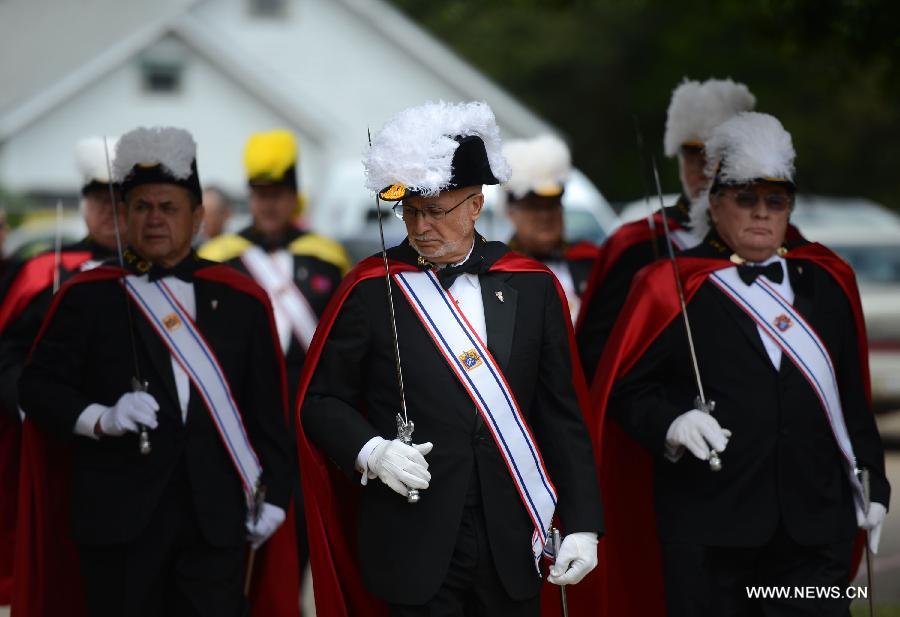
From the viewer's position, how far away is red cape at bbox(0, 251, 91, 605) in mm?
6559

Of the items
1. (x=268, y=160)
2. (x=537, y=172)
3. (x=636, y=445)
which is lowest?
(x=636, y=445)

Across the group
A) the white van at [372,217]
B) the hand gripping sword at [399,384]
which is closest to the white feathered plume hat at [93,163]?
the hand gripping sword at [399,384]

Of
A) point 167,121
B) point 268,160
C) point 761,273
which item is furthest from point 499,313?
point 167,121

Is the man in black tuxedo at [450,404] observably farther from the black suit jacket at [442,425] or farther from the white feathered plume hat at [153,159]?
the white feathered plume hat at [153,159]

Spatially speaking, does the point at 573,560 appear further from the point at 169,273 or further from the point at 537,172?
the point at 537,172

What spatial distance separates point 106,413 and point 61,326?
0.41 m

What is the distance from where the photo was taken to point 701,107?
6.68m

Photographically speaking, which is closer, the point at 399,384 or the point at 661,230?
the point at 399,384

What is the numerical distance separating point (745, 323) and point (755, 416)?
0.32 metres

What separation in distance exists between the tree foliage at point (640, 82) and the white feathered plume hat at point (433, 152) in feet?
70.9

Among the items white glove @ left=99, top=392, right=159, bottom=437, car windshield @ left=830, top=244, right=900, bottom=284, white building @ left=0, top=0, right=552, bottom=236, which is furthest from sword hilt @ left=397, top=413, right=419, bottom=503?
white building @ left=0, top=0, right=552, bottom=236

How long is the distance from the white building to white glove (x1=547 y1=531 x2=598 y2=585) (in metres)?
25.7

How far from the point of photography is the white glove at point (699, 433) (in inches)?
→ 197

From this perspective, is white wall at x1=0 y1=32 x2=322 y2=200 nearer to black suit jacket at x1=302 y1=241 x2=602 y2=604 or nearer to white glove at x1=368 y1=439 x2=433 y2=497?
black suit jacket at x1=302 y1=241 x2=602 y2=604
